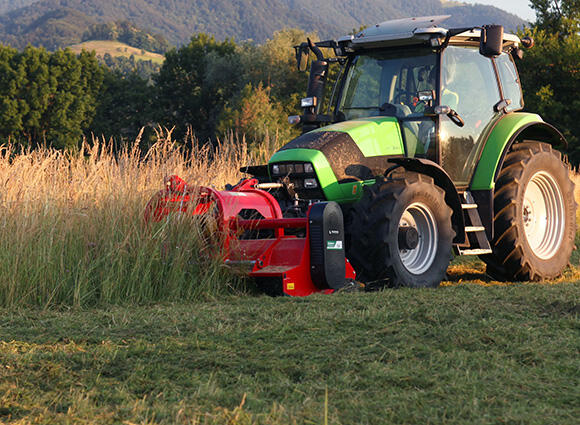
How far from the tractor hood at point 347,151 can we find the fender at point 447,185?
32 cm

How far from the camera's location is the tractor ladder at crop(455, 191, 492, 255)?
718 centimetres

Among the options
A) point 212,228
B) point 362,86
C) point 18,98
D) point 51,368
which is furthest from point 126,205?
point 18,98

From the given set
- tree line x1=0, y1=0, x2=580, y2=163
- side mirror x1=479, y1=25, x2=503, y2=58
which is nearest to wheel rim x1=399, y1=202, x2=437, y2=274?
side mirror x1=479, y1=25, x2=503, y2=58

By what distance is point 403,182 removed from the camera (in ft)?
21.8

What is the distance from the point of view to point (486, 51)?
6.91 m

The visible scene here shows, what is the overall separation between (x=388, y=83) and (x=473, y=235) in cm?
166

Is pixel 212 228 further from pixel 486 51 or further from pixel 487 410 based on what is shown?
pixel 487 410

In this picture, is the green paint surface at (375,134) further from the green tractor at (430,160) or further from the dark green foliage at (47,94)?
the dark green foliage at (47,94)

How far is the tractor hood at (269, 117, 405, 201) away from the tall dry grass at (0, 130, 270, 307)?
1.15m

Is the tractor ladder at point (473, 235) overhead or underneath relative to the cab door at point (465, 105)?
underneath

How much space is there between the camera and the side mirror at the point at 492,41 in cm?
687

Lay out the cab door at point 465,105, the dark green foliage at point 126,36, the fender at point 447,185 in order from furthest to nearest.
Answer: the dark green foliage at point 126,36 → the cab door at point 465,105 → the fender at point 447,185

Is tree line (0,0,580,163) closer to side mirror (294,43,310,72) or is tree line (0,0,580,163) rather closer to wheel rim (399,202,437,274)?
side mirror (294,43,310,72)

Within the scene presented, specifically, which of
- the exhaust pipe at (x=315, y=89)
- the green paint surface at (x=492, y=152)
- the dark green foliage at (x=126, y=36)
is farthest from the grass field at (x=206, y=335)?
the dark green foliage at (x=126, y=36)
